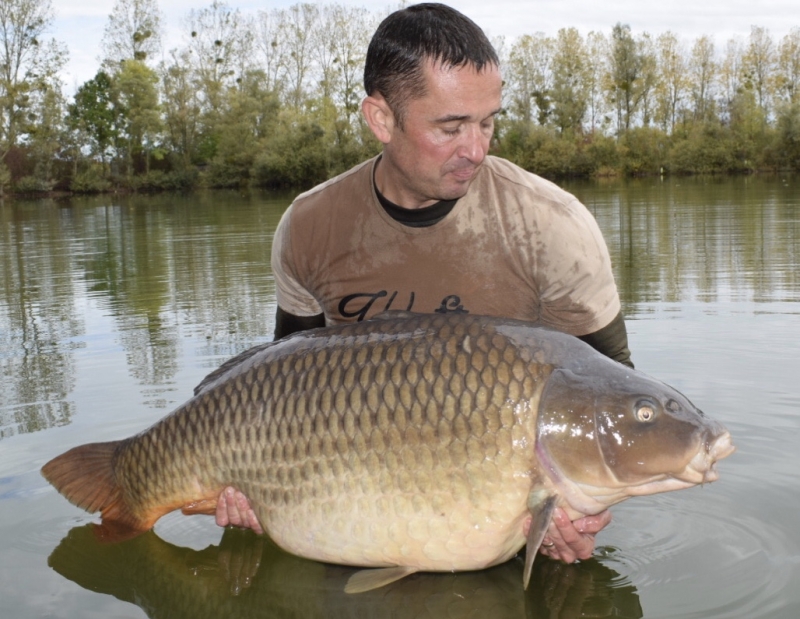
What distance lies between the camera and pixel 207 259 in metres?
11.0

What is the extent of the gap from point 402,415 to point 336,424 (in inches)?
6.6

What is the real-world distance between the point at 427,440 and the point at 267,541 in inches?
46.1

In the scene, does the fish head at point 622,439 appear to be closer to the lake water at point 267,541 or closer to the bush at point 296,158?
the lake water at point 267,541

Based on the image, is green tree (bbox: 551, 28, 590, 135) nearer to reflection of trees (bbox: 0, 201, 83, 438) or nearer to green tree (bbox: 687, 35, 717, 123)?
green tree (bbox: 687, 35, 717, 123)

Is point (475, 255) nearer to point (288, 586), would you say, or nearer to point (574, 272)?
point (574, 272)

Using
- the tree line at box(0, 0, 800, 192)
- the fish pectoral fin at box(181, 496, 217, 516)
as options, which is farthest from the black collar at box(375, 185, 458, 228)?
the tree line at box(0, 0, 800, 192)

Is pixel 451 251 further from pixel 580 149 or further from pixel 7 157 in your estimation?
pixel 7 157

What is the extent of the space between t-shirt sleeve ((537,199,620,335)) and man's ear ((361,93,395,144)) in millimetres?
525

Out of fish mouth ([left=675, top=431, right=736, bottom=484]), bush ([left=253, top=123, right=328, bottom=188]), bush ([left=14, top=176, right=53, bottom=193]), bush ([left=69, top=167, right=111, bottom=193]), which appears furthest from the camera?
bush ([left=69, top=167, right=111, bottom=193])

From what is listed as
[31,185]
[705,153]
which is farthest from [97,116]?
[705,153]

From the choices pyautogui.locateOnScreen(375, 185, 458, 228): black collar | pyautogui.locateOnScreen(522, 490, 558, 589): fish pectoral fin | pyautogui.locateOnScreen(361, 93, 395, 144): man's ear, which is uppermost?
pyautogui.locateOnScreen(361, 93, 395, 144): man's ear

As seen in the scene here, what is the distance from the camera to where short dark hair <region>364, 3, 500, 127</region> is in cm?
259

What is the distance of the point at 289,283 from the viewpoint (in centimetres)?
312

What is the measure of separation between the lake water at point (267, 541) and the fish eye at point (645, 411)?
705mm
